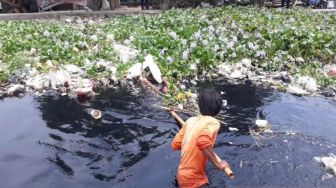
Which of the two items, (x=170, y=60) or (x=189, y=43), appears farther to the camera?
(x=189, y=43)

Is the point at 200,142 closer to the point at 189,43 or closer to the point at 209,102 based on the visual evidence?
the point at 209,102

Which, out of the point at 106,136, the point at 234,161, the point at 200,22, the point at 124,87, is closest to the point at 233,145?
the point at 234,161

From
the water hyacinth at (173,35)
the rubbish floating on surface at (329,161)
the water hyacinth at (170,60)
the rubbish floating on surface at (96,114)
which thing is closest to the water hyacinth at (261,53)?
the water hyacinth at (173,35)

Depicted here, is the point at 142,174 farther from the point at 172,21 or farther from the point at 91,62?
the point at 172,21

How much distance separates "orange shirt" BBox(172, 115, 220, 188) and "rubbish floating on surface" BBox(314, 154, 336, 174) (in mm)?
1702

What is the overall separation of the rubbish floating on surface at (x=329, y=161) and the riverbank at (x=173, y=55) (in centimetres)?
216

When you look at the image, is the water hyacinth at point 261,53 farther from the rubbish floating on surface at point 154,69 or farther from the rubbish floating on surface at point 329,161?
the rubbish floating on surface at point 329,161

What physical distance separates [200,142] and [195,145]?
0.37 feet

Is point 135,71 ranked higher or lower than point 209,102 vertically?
lower

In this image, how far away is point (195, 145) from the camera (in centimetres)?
363

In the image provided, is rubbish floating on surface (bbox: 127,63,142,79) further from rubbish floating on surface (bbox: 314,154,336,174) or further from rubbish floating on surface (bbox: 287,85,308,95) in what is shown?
rubbish floating on surface (bbox: 314,154,336,174)

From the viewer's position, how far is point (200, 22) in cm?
1051

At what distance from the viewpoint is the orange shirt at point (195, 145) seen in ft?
11.6

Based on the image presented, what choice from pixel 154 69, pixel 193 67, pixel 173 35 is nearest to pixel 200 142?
pixel 154 69
